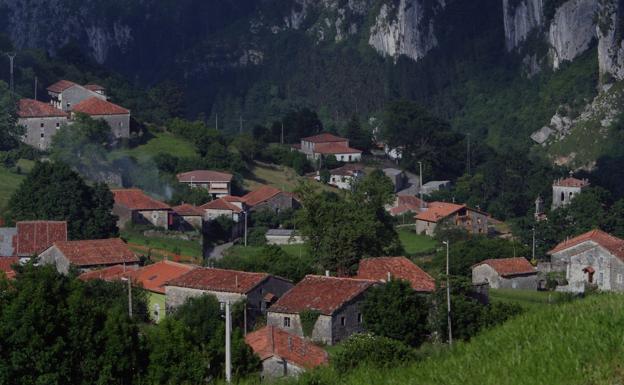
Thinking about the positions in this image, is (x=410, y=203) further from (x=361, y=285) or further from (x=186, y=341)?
(x=186, y=341)

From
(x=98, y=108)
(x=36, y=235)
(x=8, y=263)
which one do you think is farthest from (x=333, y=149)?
(x=8, y=263)

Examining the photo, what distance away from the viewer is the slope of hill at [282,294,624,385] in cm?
1232

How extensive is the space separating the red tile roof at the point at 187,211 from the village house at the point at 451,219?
31.4 ft

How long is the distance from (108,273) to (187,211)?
1819 centimetres

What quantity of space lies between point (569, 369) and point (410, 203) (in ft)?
192

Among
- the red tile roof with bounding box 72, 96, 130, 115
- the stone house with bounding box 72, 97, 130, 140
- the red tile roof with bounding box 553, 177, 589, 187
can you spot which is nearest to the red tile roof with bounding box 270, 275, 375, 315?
the stone house with bounding box 72, 97, 130, 140

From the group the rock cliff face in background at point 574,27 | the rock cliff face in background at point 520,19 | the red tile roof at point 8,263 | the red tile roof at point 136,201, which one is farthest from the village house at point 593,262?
the rock cliff face in background at point 520,19

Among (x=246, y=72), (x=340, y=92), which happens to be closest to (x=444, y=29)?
(x=340, y=92)

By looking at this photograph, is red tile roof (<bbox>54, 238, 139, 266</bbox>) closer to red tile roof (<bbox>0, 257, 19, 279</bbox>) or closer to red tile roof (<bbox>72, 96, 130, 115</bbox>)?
red tile roof (<bbox>0, 257, 19, 279</bbox>)

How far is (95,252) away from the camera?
145ft

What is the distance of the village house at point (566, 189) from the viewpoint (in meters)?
72.8

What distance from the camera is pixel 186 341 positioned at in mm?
23469

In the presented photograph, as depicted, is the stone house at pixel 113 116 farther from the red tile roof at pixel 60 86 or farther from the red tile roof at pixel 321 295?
the red tile roof at pixel 321 295

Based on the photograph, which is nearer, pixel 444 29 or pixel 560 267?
pixel 560 267
